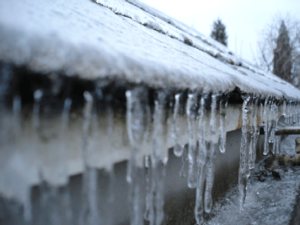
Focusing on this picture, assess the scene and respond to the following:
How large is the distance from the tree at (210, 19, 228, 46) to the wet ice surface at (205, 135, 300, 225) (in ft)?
90.1

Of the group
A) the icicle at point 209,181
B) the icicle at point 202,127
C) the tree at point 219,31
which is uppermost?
the tree at point 219,31

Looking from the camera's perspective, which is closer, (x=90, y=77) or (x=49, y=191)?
(x=90, y=77)

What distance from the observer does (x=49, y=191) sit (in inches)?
26.7

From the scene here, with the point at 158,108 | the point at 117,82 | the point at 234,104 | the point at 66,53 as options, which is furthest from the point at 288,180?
the point at 66,53

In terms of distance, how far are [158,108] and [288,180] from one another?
277cm

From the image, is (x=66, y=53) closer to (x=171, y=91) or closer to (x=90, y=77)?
(x=90, y=77)

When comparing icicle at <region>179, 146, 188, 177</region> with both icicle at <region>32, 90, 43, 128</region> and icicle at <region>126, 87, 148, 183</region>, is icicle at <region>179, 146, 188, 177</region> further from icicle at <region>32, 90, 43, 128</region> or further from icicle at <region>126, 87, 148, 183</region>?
icicle at <region>32, 90, 43, 128</region>

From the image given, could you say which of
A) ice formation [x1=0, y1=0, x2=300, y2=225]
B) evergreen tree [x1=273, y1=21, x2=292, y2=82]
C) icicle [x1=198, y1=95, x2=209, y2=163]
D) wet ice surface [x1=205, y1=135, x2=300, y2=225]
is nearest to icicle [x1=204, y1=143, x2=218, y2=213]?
icicle [x1=198, y1=95, x2=209, y2=163]

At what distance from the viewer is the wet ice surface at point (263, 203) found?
1.94m

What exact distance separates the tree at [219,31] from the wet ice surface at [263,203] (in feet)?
90.1

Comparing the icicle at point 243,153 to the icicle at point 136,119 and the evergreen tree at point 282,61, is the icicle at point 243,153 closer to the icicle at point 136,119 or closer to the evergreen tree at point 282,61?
the icicle at point 136,119

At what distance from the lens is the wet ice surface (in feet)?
6.36

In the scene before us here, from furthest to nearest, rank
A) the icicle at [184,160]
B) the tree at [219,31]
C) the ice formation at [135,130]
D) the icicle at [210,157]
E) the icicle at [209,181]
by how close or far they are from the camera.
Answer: the tree at [219,31] < the icicle at [184,160] < the icicle at [209,181] < the icicle at [210,157] < the ice formation at [135,130]

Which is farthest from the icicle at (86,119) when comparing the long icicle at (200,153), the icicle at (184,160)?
the icicle at (184,160)
